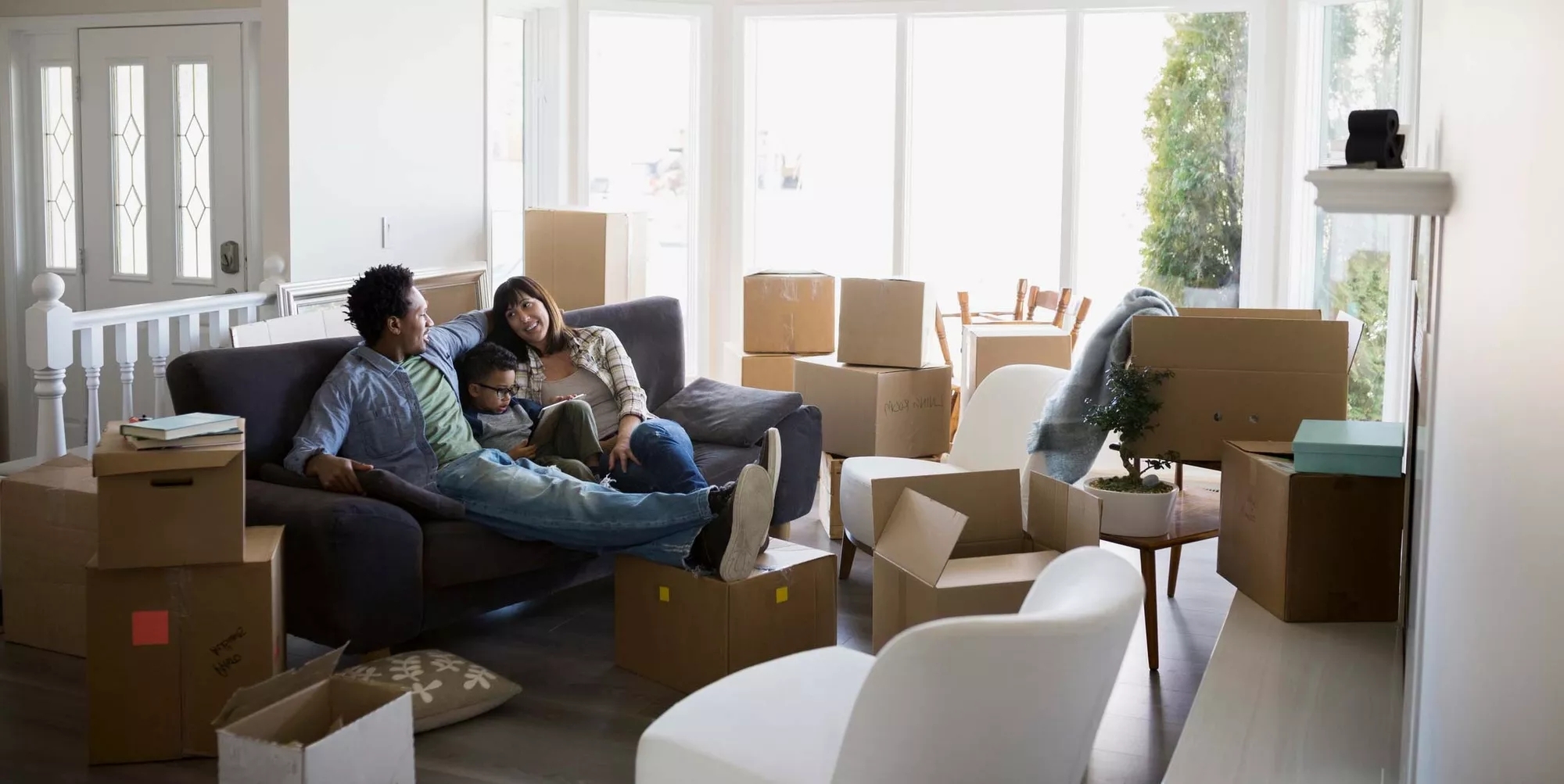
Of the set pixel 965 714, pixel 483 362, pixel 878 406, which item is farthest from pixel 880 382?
pixel 965 714

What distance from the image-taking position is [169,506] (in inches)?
113

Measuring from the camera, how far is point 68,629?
11.8 feet

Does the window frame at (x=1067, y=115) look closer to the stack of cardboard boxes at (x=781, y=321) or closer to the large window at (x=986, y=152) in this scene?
the large window at (x=986, y=152)

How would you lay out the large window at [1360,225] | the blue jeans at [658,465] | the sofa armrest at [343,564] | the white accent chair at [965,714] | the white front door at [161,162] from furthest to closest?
the white front door at [161,162] → the large window at [1360,225] → the blue jeans at [658,465] → the sofa armrest at [343,564] → the white accent chair at [965,714]

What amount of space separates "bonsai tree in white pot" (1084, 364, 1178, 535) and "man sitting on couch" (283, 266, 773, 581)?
0.92 metres

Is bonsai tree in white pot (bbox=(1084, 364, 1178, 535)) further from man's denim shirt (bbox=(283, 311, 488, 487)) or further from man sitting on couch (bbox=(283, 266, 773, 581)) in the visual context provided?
man's denim shirt (bbox=(283, 311, 488, 487))

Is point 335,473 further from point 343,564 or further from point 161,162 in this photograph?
point 161,162

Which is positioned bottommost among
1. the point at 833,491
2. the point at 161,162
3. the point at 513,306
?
the point at 833,491

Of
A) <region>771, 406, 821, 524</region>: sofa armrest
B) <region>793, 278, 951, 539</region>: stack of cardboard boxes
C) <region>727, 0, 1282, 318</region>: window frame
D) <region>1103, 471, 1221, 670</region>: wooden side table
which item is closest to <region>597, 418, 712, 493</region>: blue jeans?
<region>771, 406, 821, 524</region>: sofa armrest

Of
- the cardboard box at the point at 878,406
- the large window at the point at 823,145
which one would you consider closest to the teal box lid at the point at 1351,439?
the cardboard box at the point at 878,406

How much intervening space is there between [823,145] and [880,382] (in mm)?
2142

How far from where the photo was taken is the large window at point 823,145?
6.49 m

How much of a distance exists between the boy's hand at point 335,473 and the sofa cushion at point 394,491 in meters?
0.02

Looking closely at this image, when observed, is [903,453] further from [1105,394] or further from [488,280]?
[488,280]
